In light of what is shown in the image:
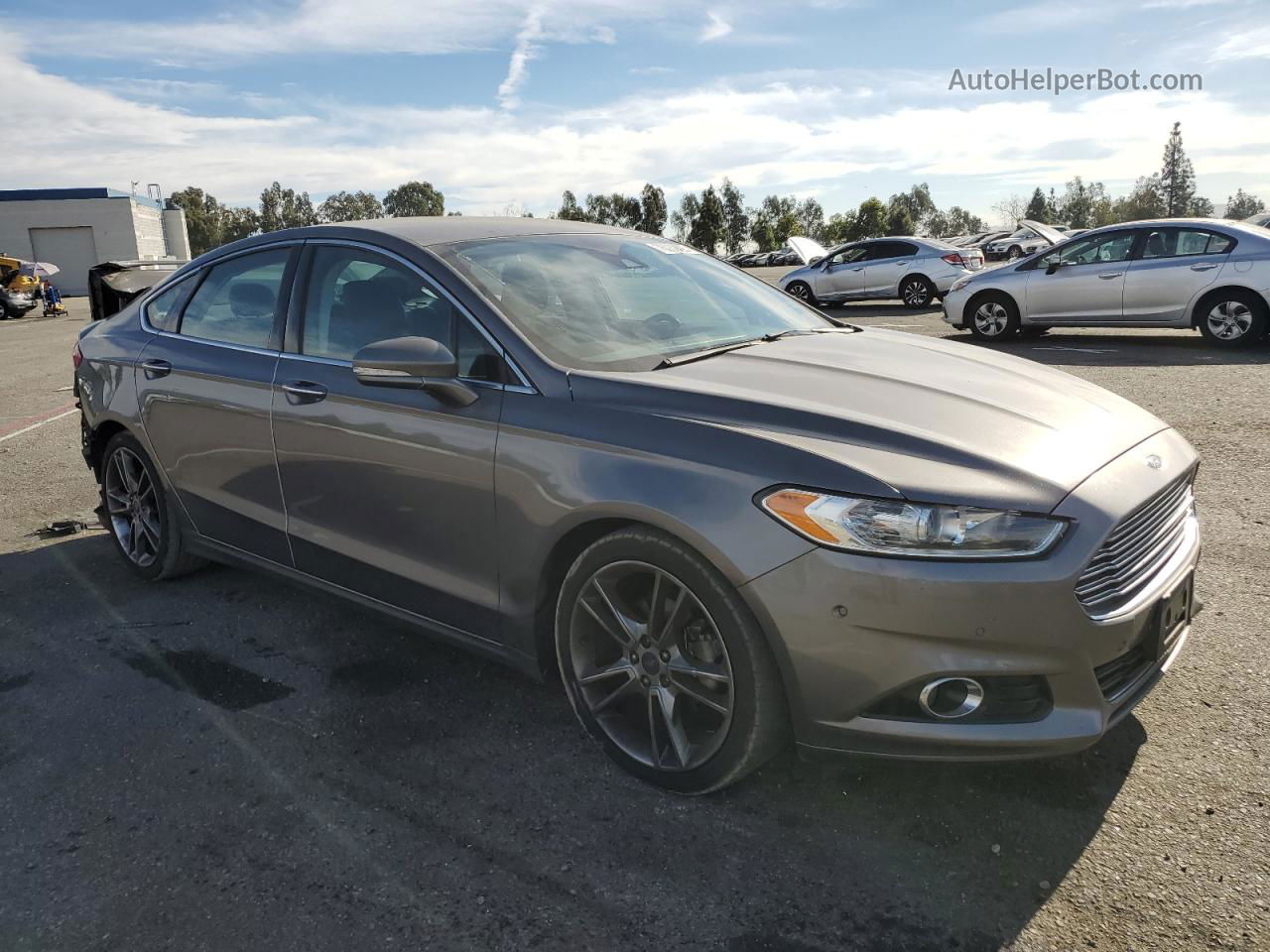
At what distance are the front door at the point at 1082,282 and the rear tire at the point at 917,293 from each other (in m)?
6.18

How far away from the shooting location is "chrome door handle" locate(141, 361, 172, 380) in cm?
438

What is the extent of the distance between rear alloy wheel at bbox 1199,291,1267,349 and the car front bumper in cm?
1023

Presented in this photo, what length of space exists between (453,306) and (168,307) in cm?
216

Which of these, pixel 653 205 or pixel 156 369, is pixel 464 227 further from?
pixel 653 205

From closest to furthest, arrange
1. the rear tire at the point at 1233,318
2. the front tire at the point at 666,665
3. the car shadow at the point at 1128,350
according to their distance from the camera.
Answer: the front tire at the point at 666,665 → the car shadow at the point at 1128,350 → the rear tire at the point at 1233,318

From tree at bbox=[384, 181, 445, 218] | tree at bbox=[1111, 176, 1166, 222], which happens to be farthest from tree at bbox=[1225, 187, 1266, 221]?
tree at bbox=[384, 181, 445, 218]

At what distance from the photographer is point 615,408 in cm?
281

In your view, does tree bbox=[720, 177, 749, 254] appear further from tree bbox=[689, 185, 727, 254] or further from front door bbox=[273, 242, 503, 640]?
front door bbox=[273, 242, 503, 640]

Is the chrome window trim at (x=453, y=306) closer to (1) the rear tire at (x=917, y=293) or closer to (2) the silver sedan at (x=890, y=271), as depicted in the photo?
(2) the silver sedan at (x=890, y=271)

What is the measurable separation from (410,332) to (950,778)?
226 cm

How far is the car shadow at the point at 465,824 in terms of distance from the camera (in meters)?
2.35

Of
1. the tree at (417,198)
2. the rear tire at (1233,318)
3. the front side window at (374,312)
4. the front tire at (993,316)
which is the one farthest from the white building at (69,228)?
the front side window at (374,312)

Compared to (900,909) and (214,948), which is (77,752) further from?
(900,909)

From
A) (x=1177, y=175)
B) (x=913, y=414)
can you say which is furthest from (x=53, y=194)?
(x=1177, y=175)
